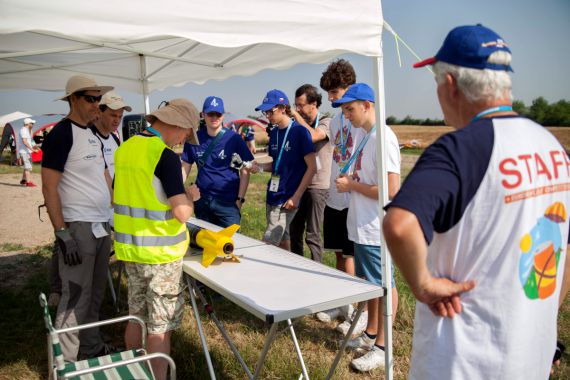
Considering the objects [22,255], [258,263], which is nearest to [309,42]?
[258,263]

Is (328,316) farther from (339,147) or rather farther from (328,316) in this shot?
(339,147)

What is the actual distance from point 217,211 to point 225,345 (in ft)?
3.76

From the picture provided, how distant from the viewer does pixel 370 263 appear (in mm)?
2779

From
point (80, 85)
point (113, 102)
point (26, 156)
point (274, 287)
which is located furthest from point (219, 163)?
point (26, 156)

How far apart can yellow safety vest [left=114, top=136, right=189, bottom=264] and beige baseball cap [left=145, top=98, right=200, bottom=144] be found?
0.43ft

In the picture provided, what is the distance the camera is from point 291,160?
3732 millimetres

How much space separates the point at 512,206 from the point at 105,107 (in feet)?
11.2

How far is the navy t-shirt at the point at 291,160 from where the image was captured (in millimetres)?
3707

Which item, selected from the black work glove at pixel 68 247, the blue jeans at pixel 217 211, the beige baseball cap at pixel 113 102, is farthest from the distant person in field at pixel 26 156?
the black work glove at pixel 68 247

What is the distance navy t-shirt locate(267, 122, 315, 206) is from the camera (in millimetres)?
3707

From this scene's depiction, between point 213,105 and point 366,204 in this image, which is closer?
point 366,204

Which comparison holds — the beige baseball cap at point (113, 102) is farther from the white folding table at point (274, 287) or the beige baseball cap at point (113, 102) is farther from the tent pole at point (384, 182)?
the tent pole at point (384, 182)

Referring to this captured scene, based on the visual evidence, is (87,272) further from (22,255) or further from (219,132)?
(22,255)

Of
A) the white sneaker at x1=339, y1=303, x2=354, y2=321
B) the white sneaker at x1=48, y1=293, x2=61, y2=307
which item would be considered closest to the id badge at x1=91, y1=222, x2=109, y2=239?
the white sneaker at x1=48, y1=293, x2=61, y2=307
